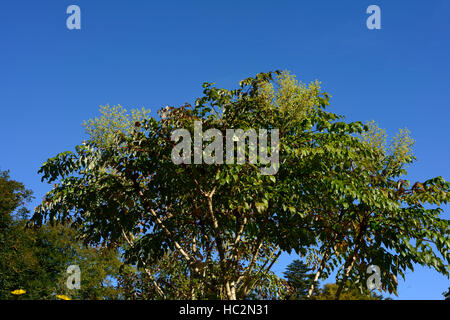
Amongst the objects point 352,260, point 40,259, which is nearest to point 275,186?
point 352,260

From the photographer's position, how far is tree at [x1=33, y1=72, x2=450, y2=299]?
1044 cm

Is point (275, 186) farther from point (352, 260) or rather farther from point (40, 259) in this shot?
point (40, 259)

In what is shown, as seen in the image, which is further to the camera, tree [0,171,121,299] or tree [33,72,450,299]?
tree [0,171,121,299]

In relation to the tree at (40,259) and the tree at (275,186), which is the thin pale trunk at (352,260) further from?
the tree at (40,259)

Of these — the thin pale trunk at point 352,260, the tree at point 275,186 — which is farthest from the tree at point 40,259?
the thin pale trunk at point 352,260

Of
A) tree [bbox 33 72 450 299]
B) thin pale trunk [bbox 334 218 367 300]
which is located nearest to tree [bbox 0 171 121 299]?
tree [bbox 33 72 450 299]

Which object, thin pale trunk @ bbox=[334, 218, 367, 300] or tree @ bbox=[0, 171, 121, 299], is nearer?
thin pale trunk @ bbox=[334, 218, 367, 300]

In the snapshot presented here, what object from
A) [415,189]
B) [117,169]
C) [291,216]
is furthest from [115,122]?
[415,189]

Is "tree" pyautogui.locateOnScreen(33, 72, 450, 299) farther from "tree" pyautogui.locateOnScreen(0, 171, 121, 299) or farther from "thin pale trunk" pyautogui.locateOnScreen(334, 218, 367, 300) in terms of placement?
"tree" pyautogui.locateOnScreen(0, 171, 121, 299)

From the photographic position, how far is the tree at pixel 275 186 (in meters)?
10.4

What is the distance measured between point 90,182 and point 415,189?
27.1 feet

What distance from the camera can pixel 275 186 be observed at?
35.7 ft

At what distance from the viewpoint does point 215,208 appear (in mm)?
12477
